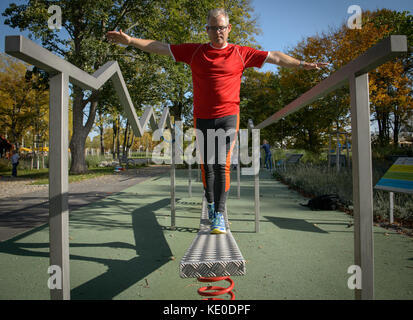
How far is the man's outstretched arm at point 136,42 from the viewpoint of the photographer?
2281mm

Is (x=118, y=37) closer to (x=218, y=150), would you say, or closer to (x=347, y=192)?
(x=218, y=150)

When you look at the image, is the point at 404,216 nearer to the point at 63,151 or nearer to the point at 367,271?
the point at 367,271

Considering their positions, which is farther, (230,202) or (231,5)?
(231,5)

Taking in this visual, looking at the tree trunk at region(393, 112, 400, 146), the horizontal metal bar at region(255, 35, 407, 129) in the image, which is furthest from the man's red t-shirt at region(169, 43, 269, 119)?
the tree trunk at region(393, 112, 400, 146)

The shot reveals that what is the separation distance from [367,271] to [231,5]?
833 inches

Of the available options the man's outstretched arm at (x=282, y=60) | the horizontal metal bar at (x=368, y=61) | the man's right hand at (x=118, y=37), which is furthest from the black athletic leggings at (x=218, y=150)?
the horizontal metal bar at (x=368, y=61)

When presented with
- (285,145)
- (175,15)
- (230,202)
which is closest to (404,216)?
(230,202)

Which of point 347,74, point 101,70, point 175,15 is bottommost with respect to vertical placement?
point 347,74

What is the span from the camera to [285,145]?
21.8 m

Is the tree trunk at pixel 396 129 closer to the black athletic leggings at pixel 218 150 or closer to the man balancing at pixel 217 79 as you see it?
the man balancing at pixel 217 79

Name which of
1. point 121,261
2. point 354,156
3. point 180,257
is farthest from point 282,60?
point 121,261

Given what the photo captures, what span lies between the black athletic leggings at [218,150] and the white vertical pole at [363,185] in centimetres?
141

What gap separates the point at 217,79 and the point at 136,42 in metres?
0.76

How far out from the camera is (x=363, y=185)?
47.1 inches
